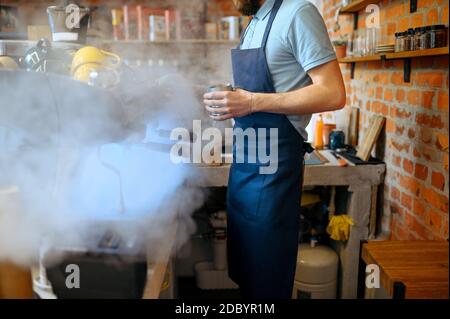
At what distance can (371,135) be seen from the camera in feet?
6.05

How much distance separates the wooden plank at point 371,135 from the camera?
1.80 m

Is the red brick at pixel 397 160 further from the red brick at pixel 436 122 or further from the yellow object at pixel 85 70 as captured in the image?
the yellow object at pixel 85 70

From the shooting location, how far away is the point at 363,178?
1.87m

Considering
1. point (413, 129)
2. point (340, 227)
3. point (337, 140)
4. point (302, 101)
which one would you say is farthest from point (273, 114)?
point (337, 140)

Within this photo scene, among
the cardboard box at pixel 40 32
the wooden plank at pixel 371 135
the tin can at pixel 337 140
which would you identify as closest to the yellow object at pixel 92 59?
the cardboard box at pixel 40 32

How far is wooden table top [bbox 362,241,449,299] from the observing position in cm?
96

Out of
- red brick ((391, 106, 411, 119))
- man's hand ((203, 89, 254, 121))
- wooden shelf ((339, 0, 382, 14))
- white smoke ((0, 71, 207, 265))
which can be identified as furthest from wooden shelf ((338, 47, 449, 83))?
white smoke ((0, 71, 207, 265))

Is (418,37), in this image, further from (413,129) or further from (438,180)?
(438,180)

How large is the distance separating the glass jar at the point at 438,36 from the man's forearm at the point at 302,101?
37 centimetres

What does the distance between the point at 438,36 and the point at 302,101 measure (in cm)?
48

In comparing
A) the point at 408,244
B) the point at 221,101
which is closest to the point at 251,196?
the point at 221,101

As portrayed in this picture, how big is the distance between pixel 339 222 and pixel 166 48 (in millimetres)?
1727

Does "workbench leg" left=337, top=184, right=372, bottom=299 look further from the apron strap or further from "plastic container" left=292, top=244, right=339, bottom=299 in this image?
the apron strap
